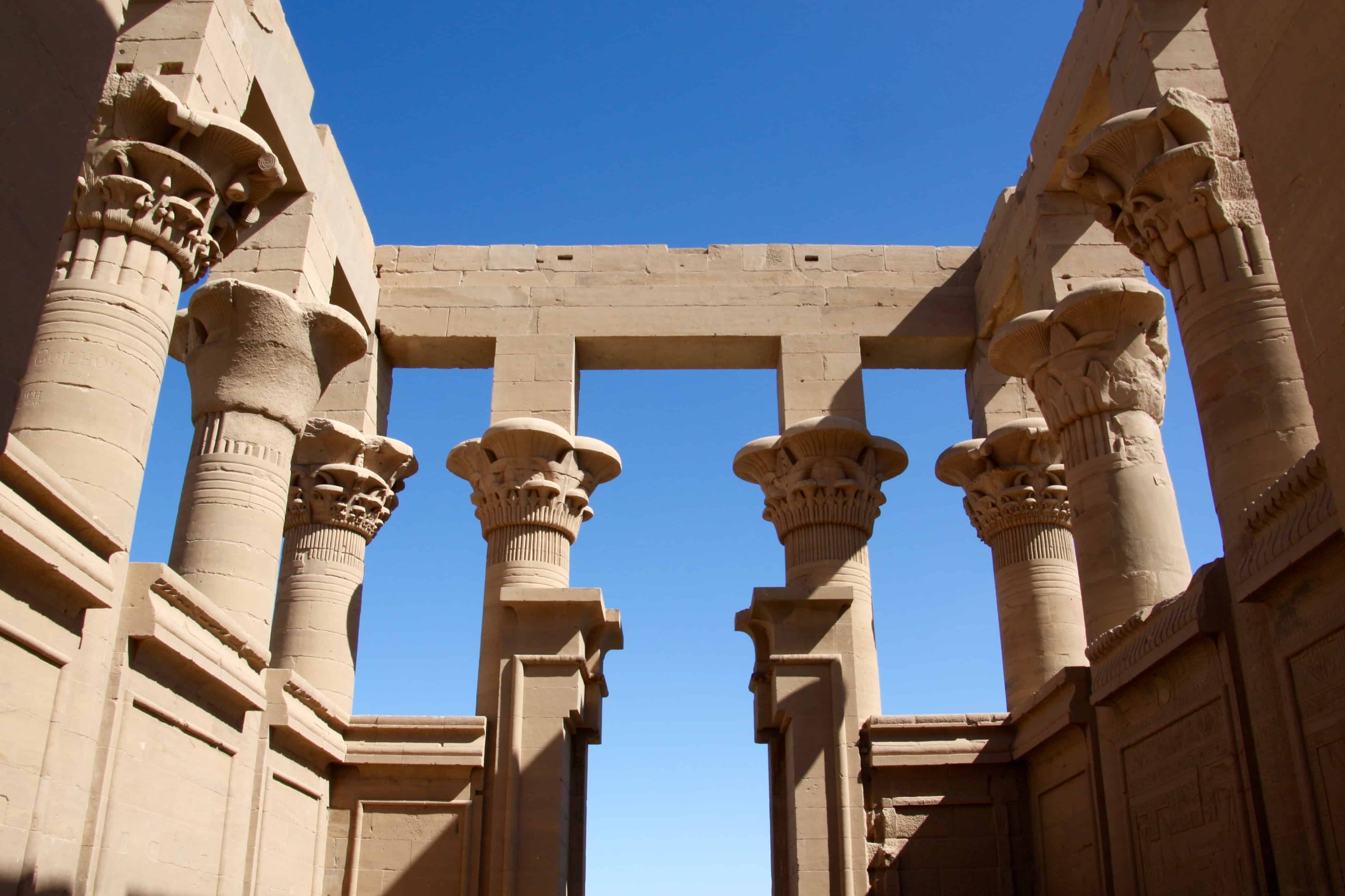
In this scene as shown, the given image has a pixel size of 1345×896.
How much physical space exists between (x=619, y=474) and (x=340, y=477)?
3.62 meters

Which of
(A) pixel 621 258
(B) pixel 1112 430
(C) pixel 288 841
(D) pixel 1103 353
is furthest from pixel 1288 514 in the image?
(A) pixel 621 258

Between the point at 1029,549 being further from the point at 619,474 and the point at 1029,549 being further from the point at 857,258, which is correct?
the point at 619,474

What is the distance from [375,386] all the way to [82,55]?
1288 centimetres

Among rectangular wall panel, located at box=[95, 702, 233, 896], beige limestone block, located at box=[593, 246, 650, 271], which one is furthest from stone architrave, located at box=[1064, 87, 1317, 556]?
beige limestone block, located at box=[593, 246, 650, 271]

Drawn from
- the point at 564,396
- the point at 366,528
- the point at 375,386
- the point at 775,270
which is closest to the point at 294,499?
the point at 366,528

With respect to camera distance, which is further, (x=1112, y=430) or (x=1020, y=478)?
(x=1020, y=478)

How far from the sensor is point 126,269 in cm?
941

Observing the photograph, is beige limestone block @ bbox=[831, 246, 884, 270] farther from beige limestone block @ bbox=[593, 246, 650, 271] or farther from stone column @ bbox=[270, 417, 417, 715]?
stone column @ bbox=[270, 417, 417, 715]

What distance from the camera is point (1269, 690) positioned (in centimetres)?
764

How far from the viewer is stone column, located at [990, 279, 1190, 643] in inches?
444

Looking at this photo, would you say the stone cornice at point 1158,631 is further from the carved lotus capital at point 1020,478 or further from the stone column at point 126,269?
the stone column at point 126,269

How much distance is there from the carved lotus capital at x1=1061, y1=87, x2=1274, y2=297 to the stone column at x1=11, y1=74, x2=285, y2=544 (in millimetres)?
7182

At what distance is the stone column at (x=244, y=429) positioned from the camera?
11.5 meters

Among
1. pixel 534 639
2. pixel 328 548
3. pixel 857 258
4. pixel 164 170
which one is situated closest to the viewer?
pixel 164 170
